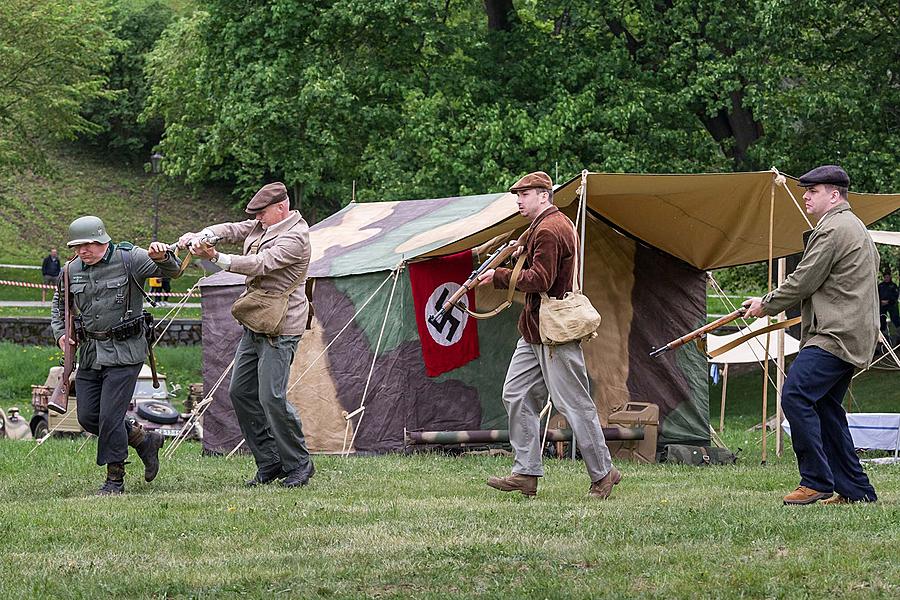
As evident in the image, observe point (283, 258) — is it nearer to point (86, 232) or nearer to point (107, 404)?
point (86, 232)

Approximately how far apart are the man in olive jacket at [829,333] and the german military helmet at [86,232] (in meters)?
3.85

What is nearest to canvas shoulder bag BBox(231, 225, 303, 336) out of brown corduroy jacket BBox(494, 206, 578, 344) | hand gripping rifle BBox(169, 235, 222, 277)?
hand gripping rifle BBox(169, 235, 222, 277)

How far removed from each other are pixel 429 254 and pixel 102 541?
533 centimetres

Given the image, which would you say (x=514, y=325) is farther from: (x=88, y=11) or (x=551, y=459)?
(x=88, y=11)

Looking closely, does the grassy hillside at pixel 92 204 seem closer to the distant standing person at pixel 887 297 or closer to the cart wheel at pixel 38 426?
the cart wheel at pixel 38 426

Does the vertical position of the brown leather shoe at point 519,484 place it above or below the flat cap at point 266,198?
below

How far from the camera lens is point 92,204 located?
45.0 meters

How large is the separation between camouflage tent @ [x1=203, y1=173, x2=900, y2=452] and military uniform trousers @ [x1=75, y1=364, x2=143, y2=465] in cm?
350

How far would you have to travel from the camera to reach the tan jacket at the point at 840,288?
6676 millimetres

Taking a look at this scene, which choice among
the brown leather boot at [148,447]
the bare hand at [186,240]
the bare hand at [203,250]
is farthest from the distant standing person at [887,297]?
the bare hand at [203,250]

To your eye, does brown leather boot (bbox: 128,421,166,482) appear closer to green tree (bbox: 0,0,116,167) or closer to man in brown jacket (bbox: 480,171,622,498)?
man in brown jacket (bbox: 480,171,622,498)

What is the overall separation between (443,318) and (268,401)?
11.5 feet

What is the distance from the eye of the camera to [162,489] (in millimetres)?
8211

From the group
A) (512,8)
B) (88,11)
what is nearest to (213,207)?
(88,11)
